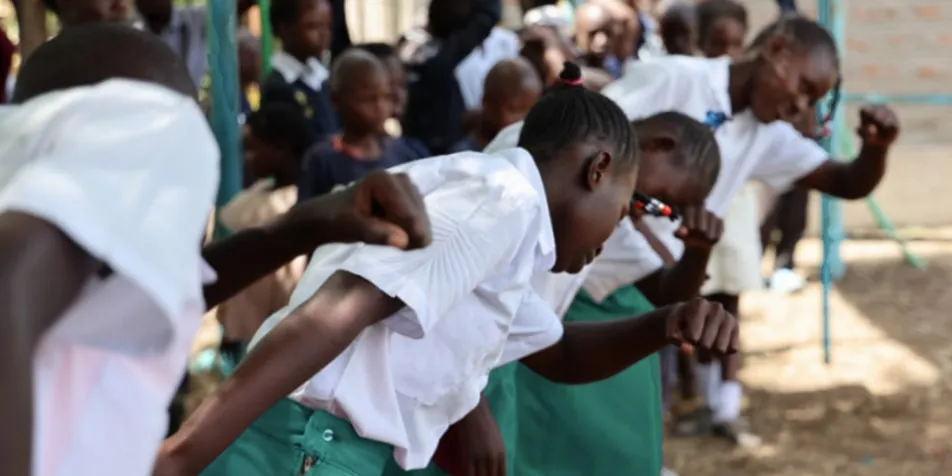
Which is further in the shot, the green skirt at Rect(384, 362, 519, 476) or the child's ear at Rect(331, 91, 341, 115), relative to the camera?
the child's ear at Rect(331, 91, 341, 115)

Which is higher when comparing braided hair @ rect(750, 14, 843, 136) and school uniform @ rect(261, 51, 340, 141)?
braided hair @ rect(750, 14, 843, 136)

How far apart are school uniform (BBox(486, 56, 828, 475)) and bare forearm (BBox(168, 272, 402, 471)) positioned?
1176 mm

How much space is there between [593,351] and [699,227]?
40 centimetres

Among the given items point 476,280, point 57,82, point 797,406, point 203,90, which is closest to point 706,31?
point 797,406

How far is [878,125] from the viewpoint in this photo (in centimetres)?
332

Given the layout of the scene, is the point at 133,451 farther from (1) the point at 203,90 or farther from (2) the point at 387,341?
(1) the point at 203,90

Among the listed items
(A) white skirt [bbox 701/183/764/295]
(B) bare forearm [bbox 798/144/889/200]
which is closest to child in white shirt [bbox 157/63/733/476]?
(B) bare forearm [bbox 798/144/889/200]

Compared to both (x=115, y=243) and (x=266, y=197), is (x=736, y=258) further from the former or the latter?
(x=115, y=243)

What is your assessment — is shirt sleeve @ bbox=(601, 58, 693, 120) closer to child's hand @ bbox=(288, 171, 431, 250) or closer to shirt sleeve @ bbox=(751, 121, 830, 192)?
shirt sleeve @ bbox=(751, 121, 830, 192)

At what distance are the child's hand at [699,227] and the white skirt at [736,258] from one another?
5.28 feet

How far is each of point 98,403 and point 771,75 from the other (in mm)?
2655

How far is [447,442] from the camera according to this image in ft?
6.91

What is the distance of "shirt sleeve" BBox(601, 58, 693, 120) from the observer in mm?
3305

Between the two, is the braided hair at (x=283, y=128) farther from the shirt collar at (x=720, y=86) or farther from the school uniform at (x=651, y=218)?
the shirt collar at (x=720, y=86)
